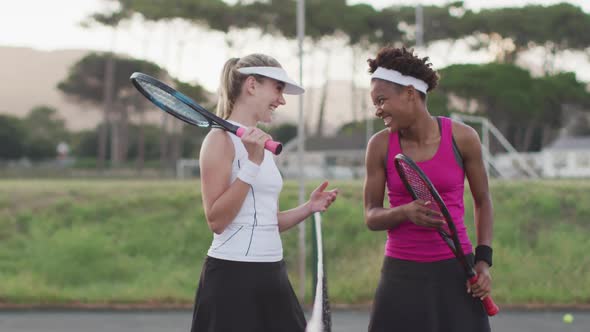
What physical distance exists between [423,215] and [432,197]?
0.11 meters

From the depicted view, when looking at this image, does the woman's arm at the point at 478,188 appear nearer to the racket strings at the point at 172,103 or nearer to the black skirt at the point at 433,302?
the black skirt at the point at 433,302

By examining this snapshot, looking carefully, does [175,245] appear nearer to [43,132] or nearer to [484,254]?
[484,254]

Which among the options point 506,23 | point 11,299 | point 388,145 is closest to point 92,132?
point 506,23

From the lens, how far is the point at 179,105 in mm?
3068

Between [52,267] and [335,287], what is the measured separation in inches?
130

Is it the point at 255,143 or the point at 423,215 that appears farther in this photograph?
the point at 423,215

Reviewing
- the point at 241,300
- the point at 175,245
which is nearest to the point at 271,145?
the point at 241,300

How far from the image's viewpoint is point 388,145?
301 centimetres

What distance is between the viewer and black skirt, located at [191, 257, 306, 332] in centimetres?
272

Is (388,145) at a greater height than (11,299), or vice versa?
(388,145)

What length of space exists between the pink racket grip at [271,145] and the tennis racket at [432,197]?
1.34 feet

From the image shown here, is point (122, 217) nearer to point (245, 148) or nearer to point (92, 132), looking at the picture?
point (245, 148)

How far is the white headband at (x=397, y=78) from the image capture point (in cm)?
291

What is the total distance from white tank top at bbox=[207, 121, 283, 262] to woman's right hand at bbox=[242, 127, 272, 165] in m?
0.08
